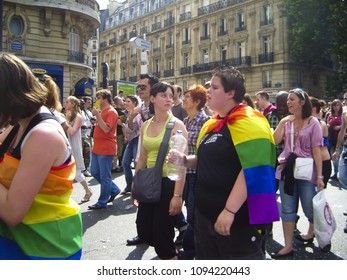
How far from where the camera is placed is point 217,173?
2346mm

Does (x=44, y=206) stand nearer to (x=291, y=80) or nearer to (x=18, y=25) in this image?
(x=18, y=25)

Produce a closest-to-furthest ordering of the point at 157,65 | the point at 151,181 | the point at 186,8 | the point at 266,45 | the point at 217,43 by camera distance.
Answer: the point at 151,181
the point at 266,45
the point at 217,43
the point at 186,8
the point at 157,65

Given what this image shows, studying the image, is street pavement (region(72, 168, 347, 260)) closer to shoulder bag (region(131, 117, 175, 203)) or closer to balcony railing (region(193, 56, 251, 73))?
shoulder bag (region(131, 117, 175, 203))

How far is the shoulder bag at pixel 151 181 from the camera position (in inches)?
127

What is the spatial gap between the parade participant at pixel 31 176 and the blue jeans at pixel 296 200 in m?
2.83

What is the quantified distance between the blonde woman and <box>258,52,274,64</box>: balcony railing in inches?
1254

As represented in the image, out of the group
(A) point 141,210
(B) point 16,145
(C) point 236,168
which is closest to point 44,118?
(B) point 16,145

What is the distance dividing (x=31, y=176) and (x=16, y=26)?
2355 cm

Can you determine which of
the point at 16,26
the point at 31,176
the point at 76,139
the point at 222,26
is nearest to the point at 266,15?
the point at 222,26

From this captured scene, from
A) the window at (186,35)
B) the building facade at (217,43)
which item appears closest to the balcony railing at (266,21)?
the building facade at (217,43)

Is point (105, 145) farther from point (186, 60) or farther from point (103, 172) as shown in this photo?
point (186, 60)

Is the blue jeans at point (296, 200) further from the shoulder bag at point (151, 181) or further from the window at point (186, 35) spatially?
the window at point (186, 35)

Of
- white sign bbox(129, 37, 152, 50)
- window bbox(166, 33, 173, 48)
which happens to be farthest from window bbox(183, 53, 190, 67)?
white sign bbox(129, 37, 152, 50)

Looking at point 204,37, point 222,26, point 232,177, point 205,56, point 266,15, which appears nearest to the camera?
point 232,177
